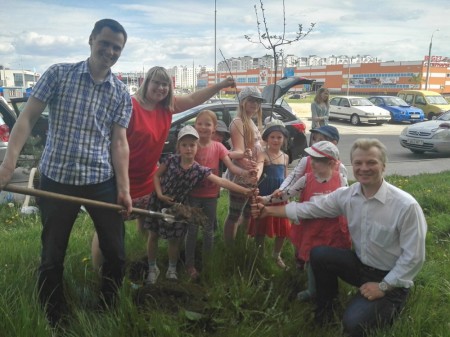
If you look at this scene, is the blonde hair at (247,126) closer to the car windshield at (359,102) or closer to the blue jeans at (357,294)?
the blue jeans at (357,294)

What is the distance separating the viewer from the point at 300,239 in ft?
10.6

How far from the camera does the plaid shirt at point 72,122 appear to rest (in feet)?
7.93

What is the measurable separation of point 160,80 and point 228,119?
17.9 feet

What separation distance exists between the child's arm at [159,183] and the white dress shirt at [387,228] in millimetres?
1187

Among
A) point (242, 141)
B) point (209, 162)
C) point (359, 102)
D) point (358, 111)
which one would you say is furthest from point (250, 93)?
point (359, 102)

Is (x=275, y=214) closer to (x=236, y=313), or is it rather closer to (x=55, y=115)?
(x=236, y=313)

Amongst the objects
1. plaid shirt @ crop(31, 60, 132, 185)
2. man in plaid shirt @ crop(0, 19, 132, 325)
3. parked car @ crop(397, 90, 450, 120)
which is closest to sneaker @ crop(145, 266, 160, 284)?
man in plaid shirt @ crop(0, 19, 132, 325)

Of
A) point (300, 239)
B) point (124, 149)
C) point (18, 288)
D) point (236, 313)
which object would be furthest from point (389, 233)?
point (18, 288)

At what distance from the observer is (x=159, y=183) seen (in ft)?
10.5

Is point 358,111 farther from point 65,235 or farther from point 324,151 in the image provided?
point 65,235

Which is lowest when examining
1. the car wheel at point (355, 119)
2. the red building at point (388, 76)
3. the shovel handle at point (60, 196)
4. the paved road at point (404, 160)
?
the paved road at point (404, 160)

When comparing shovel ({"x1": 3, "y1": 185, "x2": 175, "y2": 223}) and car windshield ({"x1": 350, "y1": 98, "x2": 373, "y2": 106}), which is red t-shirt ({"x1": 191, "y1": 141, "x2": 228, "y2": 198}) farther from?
car windshield ({"x1": 350, "y1": 98, "x2": 373, "y2": 106})

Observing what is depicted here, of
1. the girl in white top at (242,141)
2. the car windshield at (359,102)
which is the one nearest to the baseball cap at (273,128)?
the girl in white top at (242,141)

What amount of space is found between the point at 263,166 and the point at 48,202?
192 centimetres
